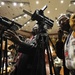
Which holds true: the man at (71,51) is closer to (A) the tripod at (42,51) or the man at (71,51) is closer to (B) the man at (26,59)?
(A) the tripod at (42,51)

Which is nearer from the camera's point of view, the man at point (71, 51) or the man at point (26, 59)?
the man at point (71, 51)

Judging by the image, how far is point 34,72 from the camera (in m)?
1.72

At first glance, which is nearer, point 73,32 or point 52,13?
point 73,32

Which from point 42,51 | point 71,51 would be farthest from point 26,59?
point 71,51

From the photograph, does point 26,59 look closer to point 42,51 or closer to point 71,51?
point 42,51

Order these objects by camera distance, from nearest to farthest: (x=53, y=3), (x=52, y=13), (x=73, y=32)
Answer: (x=73, y=32)
(x=53, y=3)
(x=52, y=13)

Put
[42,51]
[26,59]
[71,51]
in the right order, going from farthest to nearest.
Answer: [26,59] < [42,51] < [71,51]

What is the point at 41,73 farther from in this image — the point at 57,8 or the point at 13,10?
the point at 13,10

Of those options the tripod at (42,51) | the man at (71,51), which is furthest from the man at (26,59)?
the man at (71,51)

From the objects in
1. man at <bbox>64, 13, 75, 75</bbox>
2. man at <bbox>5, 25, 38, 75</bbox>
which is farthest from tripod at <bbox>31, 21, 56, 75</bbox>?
man at <bbox>64, 13, 75, 75</bbox>

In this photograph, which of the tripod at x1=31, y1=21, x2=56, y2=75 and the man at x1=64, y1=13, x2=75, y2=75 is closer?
the man at x1=64, y1=13, x2=75, y2=75

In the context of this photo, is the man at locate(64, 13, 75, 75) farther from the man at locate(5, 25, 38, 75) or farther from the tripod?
the man at locate(5, 25, 38, 75)

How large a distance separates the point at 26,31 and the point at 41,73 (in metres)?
13.9

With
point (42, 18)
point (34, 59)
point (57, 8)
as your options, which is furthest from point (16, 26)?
point (57, 8)
